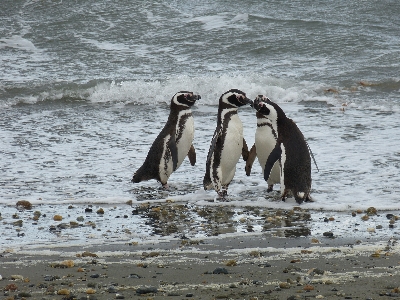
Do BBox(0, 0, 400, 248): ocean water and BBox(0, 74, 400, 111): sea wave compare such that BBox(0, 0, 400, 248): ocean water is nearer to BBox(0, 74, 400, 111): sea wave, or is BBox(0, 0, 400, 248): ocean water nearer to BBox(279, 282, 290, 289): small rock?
BBox(0, 74, 400, 111): sea wave

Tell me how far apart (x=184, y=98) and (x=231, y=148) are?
0.77 meters

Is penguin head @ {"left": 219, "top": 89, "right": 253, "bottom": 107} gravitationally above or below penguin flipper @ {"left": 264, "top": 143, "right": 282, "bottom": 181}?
above

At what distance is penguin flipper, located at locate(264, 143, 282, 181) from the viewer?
6.04 metres

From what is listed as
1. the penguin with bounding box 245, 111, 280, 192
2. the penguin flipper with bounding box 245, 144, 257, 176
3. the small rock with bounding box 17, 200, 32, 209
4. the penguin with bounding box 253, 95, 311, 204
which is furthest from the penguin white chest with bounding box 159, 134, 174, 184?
the small rock with bounding box 17, 200, 32, 209

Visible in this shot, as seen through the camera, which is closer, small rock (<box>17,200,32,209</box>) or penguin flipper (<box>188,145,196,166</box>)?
small rock (<box>17,200,32,209</box>)

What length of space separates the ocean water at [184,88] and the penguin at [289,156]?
0.15m

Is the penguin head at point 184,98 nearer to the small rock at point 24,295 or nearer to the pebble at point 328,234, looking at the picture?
the pebble at point 328,234

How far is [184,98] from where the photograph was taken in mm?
6934

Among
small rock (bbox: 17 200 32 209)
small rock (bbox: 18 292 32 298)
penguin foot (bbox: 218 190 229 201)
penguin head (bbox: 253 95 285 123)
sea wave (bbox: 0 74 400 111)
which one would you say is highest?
penguin head (bbox: 253 95 285 123)

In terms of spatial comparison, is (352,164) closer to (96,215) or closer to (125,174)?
(125,174)

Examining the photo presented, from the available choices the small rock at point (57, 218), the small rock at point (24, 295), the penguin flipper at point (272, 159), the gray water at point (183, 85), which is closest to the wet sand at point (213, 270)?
the small rock at point (24, 295)

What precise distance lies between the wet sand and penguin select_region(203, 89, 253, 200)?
5.78 feet

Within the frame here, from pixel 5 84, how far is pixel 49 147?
489 centimetres

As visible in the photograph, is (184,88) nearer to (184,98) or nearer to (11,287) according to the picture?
(184,98)
